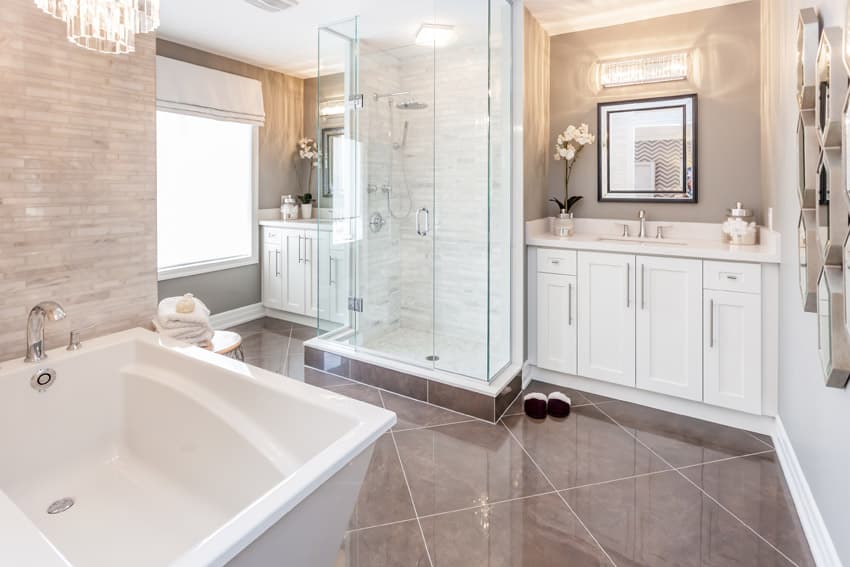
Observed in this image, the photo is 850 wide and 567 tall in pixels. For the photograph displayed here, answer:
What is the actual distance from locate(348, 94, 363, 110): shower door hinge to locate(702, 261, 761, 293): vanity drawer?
2486 millimetres

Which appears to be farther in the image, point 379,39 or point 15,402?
point 379,39

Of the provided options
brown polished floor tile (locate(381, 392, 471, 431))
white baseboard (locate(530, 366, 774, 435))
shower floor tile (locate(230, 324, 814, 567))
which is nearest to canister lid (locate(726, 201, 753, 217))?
white baseboard (locate(530, 366, 774, 435))

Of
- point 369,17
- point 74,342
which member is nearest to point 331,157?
point 369,17

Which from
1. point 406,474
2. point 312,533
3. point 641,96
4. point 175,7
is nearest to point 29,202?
Result: point 312,533

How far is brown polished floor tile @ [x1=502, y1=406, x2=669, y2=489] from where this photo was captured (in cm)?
229

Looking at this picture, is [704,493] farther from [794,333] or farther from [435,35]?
[435,35]

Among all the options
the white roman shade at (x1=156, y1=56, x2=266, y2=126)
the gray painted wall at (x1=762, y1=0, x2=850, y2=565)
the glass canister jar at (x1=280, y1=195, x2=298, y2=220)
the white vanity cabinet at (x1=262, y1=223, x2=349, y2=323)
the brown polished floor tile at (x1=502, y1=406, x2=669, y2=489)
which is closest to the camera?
the gray painted wall at (x1=762, y1=0, x2=850, y2=565)

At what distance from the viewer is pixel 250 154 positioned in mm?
4895

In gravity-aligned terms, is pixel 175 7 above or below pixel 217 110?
above

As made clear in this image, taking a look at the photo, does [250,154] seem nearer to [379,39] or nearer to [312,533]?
[379,39]

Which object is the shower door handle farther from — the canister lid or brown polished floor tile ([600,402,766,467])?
the canister lid

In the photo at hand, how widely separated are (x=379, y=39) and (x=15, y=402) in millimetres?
2959

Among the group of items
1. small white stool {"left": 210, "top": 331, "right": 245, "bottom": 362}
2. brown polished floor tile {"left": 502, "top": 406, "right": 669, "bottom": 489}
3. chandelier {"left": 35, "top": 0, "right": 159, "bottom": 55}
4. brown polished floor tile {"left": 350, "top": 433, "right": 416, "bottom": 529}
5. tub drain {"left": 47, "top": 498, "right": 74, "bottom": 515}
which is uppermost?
chandelier {"left": 35, "top": 0, "right": 159, "bottom": 55}

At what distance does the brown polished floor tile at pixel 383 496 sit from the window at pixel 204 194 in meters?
2.91
